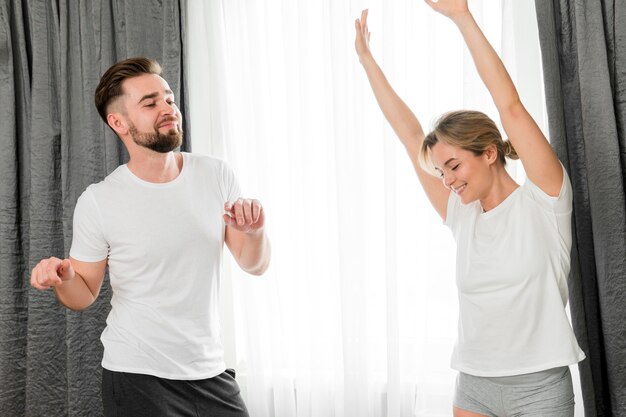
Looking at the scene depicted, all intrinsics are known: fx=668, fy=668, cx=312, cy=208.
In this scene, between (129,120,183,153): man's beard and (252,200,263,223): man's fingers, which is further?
(129,120,183,153): man's beard

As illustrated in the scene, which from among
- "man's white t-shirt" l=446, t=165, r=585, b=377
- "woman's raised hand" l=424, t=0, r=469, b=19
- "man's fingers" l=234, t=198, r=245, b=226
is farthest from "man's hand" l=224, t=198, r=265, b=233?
"woman's raised hand" l=424, t=0, r=469, b=19

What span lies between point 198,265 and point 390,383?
3.08ft

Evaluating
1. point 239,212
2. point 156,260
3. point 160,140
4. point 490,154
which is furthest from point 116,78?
point 490,154

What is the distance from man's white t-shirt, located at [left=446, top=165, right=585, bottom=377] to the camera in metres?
1.65

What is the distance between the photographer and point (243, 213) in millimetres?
1808

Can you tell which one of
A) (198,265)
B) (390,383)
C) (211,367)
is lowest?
(390,383)

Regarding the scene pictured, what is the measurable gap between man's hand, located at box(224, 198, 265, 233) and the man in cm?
8

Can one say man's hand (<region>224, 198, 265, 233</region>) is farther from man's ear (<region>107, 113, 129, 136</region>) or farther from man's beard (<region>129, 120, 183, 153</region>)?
man's ear (<region>107, 113, 129, 136</region>)

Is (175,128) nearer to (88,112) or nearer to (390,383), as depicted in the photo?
(88,112)

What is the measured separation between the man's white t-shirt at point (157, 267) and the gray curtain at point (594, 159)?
3.85 ft

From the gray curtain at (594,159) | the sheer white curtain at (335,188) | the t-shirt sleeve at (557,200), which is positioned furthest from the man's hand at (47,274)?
the gray curtain at (594,159)

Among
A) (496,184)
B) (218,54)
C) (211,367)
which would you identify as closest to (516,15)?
(496,184)

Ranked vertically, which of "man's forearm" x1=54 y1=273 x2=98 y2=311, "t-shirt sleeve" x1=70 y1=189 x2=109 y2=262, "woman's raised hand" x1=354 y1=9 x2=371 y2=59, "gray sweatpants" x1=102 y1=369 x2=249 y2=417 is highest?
"woman's raised hand" x1=354 y1=9 x2=371 y2=59

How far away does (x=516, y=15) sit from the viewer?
2.35 m
